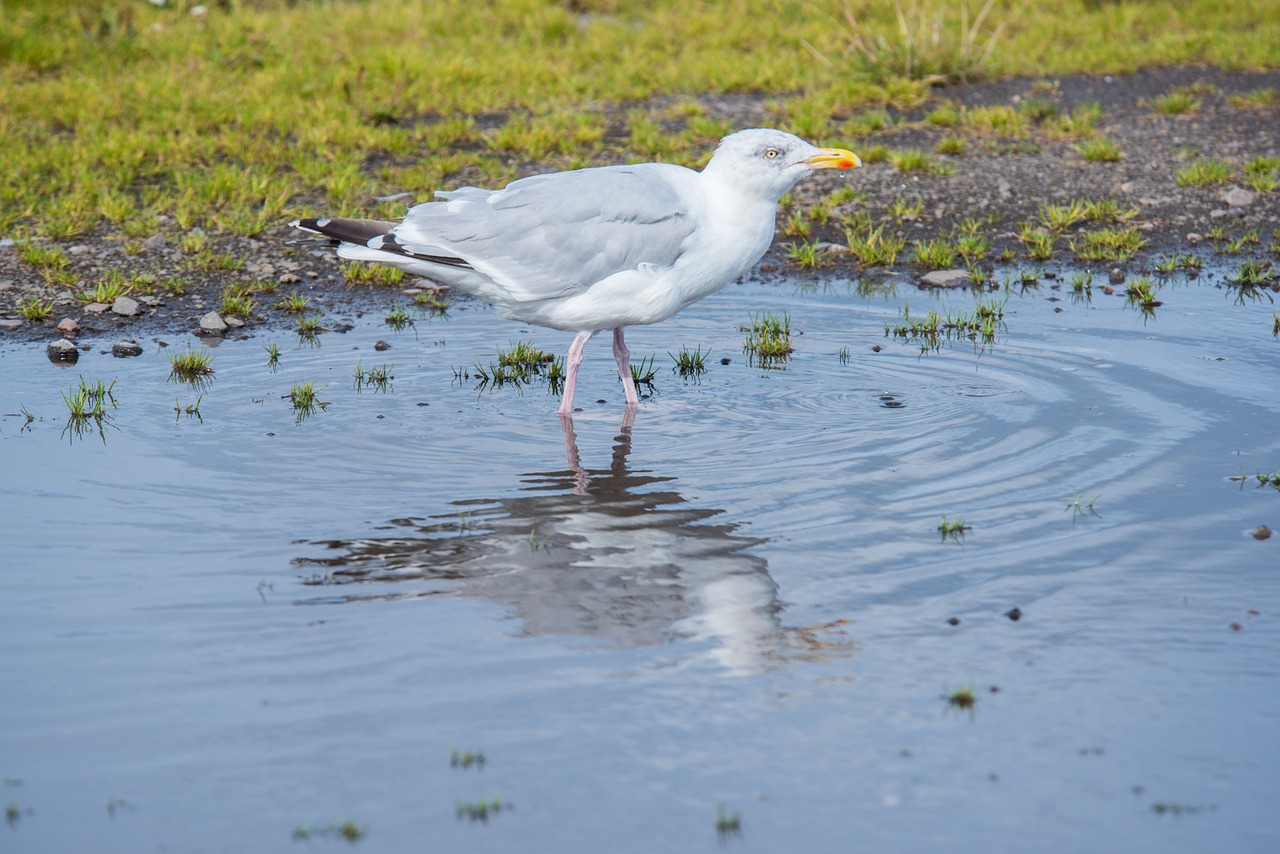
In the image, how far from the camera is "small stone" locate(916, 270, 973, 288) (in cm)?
898

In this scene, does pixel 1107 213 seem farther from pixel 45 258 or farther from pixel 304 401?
pixel 45 258

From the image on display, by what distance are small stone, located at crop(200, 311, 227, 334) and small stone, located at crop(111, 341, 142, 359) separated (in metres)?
0.47

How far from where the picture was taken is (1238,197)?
33.5 ft

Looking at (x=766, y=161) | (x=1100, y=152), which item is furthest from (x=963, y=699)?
(x=1100, y=152)

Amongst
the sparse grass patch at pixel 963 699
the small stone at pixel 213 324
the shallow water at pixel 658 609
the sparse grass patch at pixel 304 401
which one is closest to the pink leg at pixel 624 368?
the shallow water at pixel 658 609

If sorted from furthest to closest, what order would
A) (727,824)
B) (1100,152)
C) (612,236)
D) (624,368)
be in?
(1100,152), (624,368), (612,236), (727,824)

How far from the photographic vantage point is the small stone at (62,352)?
7.59m

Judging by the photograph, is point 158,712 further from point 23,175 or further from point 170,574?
point 23,175

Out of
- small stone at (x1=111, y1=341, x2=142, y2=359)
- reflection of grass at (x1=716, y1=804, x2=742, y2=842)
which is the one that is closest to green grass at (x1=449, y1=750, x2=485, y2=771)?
reflection of grass at (x1=716, y1=804, x2=742, y2=842)

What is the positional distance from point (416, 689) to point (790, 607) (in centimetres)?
129

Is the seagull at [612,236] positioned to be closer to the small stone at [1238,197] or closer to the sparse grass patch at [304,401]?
the sparse grass patch at [304,401]

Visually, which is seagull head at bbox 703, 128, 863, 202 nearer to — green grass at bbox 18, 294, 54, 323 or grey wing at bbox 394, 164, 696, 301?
grey wing at bbox 394, 164, 696, 301

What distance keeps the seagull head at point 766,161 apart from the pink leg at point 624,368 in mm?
984

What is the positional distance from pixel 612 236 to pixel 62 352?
320cm
